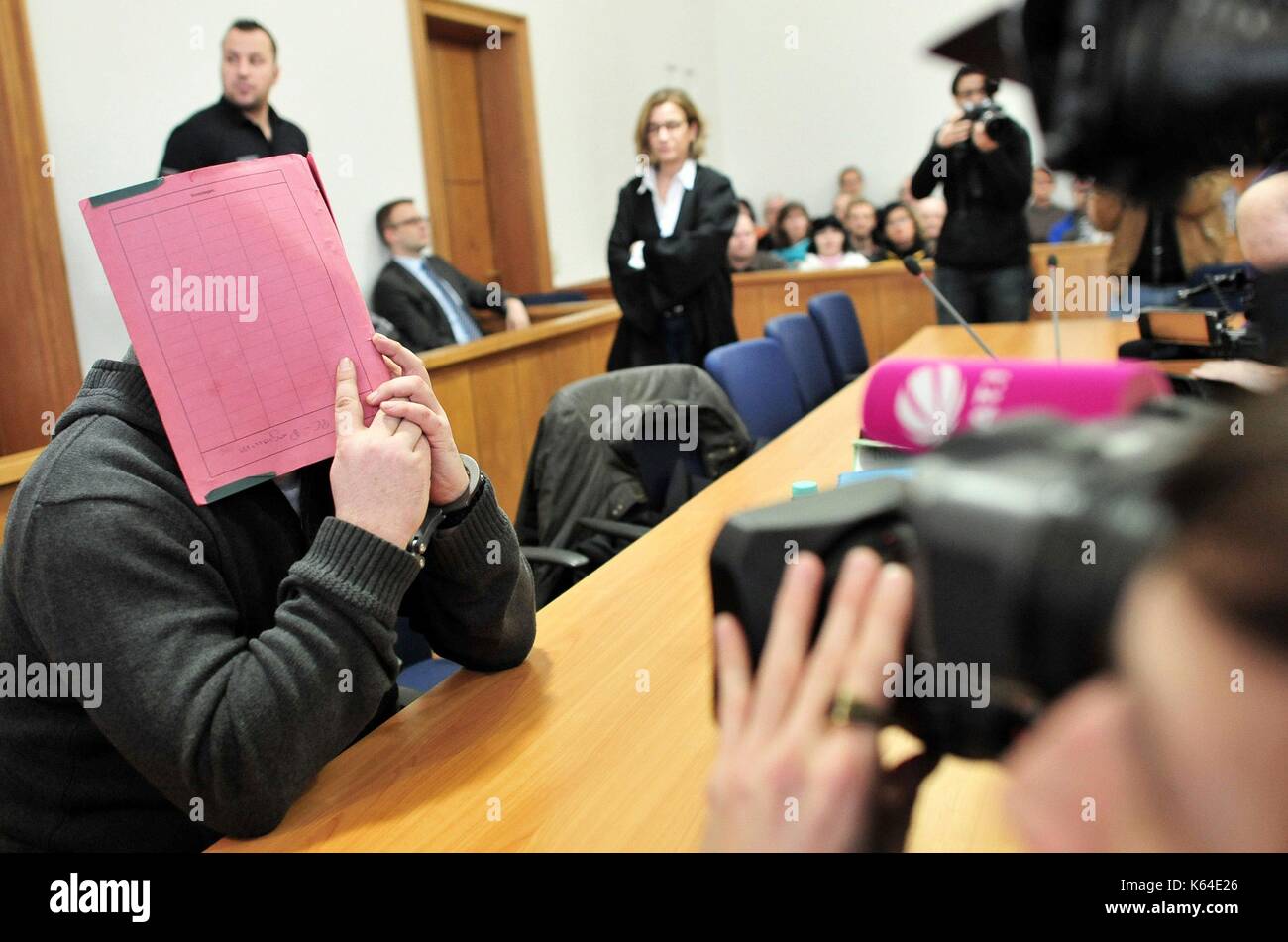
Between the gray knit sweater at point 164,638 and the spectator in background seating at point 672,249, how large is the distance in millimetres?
2769

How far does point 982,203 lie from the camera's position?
12.9 feet

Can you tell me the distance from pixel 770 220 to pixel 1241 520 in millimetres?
9083

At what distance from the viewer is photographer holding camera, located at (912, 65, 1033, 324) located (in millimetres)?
3748

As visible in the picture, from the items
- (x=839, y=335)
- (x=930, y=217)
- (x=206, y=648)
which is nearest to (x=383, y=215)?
(x=839, y=335)

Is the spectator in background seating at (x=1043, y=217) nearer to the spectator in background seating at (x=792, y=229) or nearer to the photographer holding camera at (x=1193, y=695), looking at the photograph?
the spectator in background seating at (x=792, y=229)

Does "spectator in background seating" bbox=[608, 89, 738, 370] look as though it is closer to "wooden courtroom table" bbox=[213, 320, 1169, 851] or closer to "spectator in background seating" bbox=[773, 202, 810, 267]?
"wooden courtroom table" bbox=[213, 320, 1169, 851]

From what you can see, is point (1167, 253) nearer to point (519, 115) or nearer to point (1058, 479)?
→ point (519, 115)

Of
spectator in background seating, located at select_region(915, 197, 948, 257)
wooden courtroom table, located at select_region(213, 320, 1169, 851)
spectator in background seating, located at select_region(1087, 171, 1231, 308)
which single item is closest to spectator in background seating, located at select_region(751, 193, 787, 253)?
spectator in background seating, located at select_region(915, 197, 948, 257)

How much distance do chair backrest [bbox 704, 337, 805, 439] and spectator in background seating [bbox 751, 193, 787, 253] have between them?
4.76m

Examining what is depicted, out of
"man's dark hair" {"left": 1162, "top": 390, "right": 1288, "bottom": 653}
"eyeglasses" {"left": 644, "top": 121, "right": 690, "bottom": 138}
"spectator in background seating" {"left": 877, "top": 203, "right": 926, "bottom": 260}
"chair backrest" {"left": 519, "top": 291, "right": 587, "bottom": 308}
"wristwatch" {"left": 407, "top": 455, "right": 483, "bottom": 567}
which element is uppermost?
"eyeglasses" {"left": 644, "top": 121, "right": 690, "bottom": 138}
